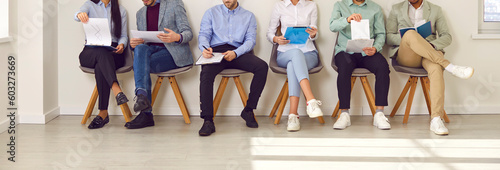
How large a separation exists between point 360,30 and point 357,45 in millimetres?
130

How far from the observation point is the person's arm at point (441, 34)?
406 centimetres

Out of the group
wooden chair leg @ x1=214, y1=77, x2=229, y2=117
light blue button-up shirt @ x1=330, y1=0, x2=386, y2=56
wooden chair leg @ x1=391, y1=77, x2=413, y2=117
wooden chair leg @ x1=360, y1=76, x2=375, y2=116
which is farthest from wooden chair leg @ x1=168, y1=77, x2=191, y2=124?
wooden chair leg @ x1=391, y1=77, x2=413, y2=117

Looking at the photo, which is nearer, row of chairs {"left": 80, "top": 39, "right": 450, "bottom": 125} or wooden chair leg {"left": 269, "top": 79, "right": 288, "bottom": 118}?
row of chairs {"left": 80, "top": 39, "right": 450, "bottom": 125}

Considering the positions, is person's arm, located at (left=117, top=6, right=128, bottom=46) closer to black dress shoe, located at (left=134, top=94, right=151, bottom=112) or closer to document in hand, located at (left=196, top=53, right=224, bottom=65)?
black dress shoe, located at (left=134, top=94, right=151, bottom=112)

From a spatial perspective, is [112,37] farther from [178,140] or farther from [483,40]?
[483,40]

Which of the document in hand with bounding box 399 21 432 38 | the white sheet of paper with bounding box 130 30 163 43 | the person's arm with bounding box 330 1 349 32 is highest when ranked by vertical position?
the person's arm with bounding box 330 1 349 32

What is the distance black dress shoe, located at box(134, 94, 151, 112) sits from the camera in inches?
146

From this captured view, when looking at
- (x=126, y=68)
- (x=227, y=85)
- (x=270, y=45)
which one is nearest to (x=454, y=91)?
A: (x=270, y=45)

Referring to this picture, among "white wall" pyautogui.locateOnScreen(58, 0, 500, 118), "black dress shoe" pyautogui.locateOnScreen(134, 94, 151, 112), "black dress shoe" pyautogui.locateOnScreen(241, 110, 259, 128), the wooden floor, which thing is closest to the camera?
the wooden floor

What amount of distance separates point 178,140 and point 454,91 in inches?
103

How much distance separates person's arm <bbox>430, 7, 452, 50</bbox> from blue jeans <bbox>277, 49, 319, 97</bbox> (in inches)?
41.5

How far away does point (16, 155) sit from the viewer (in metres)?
3.05

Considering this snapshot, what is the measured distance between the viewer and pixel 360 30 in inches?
154

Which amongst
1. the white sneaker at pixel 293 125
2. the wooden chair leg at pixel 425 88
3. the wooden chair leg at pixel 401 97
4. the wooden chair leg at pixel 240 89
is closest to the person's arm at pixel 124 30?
the wooden chair leg at pixel 240 89
